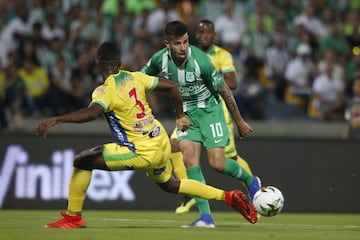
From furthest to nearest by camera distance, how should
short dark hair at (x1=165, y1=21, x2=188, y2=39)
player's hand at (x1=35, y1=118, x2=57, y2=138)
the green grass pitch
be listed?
short dark hair at (x1=165, y1=21, x2=188, y2=39) → the green grass pitch → player's hand at (x1=35, y1=118, x2=57, y2=138)

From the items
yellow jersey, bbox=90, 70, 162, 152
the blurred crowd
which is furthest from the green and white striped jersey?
the blurred crowd

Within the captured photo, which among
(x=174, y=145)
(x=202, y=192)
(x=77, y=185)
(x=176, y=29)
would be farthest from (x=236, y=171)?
(x=77, y=185)

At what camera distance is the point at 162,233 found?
386 inches

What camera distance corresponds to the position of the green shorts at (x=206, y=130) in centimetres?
1158

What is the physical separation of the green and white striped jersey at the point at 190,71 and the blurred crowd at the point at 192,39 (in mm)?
6058

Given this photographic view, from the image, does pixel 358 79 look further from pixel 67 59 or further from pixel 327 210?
pixel 67 59

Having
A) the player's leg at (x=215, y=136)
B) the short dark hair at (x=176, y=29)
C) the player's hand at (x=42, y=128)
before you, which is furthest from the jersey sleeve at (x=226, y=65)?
the player's hand at (x=42, y=128)

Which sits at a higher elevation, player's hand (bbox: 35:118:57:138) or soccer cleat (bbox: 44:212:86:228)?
player's hand (bbox: 35:118:57:138)

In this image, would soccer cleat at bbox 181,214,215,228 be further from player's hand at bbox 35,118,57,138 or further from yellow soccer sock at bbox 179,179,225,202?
player's hand at bbox 35,118,57,138

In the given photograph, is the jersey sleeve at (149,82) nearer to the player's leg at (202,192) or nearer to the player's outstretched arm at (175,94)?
the player's outstretched arm at (175,94)

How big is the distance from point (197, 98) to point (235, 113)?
0.71m

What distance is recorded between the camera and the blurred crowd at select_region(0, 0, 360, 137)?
17.6 metres

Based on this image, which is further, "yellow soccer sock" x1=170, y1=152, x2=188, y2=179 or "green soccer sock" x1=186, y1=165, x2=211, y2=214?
"yellow soccer sock" x1=170, y1=152, x2=188, y2=179

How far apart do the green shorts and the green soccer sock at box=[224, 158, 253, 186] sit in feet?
2.64
